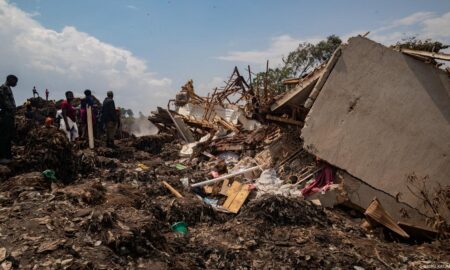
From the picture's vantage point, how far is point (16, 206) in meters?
4.52

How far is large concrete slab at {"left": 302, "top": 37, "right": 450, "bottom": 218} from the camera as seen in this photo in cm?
590

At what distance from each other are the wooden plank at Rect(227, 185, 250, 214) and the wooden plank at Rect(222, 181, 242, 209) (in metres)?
0.09

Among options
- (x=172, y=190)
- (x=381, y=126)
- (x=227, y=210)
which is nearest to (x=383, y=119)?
(x=381, y=126)

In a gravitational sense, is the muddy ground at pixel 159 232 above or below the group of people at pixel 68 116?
below

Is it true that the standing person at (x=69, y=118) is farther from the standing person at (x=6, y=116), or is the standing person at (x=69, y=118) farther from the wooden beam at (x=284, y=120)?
the wooden beam at (x=284, y=120)

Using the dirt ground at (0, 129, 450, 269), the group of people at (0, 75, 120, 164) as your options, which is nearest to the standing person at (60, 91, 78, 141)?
Answer: the group of people at (0, 75, 120, 164)

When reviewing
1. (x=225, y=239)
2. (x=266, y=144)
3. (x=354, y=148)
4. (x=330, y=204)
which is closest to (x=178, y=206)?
(x=225, y=239)

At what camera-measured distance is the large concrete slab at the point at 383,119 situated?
590 centimetres

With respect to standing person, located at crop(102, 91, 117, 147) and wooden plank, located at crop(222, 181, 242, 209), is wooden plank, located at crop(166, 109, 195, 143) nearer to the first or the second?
standing person, located at crop(102, 91, 117, 147)

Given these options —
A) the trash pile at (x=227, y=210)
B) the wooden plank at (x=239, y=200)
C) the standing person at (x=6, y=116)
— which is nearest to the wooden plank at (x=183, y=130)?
the trash pile at (x=227, y=210)

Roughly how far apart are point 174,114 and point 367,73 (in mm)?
9085

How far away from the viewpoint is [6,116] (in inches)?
260

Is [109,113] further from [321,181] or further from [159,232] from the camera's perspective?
[159,232]

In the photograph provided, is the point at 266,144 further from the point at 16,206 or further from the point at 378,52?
the point at 16,206
